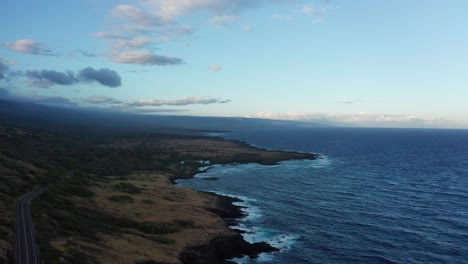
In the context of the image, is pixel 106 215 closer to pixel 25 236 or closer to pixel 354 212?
pixel 25 236

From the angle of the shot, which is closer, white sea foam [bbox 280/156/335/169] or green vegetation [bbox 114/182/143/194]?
green vegetation [bbox 114/182/143/194]

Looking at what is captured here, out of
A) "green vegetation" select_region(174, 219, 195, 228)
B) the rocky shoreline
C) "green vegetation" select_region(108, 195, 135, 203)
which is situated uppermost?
"green vegetation" select_region(108, 195, 135, 203)

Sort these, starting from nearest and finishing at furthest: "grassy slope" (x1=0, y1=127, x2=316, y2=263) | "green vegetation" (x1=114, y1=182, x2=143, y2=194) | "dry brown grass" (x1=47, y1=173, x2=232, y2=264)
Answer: "grassy slope" (x1=0, y1=127, x2=316, y2=263) < "dry brown grass" (x1=47, y1=173, x2=232, y2=264) < "green vegetation" (x1=114, y1=182, x2=143, y2=194)

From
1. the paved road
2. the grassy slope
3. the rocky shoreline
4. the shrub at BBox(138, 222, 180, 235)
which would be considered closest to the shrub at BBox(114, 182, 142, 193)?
the grassy slope

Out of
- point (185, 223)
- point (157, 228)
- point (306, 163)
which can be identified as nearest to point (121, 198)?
point (185, 223)

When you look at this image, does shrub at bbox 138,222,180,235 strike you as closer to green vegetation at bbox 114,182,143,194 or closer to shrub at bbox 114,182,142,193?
green vegetation at bbox 114,182,143,194

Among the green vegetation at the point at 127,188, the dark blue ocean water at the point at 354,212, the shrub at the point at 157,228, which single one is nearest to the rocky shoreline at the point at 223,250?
the dark blue ocean water at the point at 354,212
